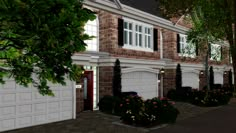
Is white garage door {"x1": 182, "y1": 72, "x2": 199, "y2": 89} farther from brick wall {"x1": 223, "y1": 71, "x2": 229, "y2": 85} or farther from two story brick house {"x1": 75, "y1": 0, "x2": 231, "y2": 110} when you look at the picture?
brick wall {"x1": 223, "y1": 71, "x2": 229, "y2": 85}

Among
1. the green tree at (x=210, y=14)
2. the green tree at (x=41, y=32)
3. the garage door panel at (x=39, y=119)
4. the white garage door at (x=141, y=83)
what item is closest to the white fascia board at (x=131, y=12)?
the green tree at (x=210, y=14)

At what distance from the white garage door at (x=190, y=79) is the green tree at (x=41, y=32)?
2214cm

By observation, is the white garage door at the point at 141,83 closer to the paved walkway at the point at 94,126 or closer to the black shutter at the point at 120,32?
the black shutter at the point at 120,32

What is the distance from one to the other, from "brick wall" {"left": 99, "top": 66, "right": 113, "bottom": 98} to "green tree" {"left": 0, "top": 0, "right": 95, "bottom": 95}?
11352 mm

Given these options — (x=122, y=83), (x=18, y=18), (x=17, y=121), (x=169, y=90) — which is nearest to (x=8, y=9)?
(x=18, y=18)

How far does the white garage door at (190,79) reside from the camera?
89.5 ft

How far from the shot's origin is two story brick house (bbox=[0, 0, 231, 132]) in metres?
12.4

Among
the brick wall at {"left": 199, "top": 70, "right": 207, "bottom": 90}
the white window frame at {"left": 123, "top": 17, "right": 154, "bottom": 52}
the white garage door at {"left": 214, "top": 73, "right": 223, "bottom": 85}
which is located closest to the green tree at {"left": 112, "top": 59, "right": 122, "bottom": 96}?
the white window frame at {"left": 123, "top": 17, "right": 154, "bottom": 52}

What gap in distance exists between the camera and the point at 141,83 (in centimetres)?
2081

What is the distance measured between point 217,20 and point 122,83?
37.5 feet

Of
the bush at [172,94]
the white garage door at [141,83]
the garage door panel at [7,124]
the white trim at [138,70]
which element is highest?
the white trim at [138,70]

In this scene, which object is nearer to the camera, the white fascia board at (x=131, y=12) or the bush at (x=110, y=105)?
the bush at (x=110, y=105)

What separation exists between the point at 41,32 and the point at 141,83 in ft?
52.9

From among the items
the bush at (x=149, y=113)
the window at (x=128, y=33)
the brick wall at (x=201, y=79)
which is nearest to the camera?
the bush at (x=149, y=113)
